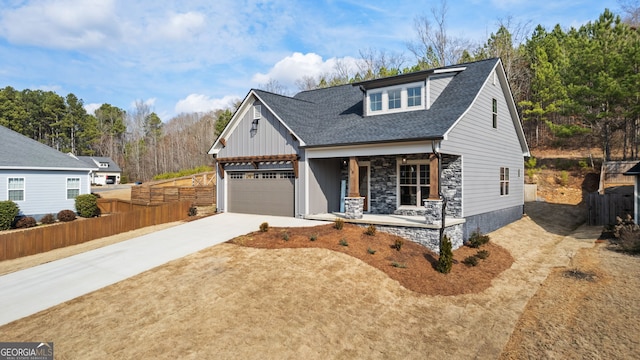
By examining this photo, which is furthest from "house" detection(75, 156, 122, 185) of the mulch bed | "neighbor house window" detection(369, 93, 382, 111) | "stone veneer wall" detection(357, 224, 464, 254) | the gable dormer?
"stone veneer wall" detection(357, 224, 464, 254)

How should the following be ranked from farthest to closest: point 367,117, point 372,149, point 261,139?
point 261,139 → point 367,117 → point 372,149

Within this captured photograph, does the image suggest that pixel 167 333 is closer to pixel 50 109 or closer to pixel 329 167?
pixel 329 167

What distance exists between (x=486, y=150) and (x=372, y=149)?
19.6ft

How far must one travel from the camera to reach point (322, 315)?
7.69 metres

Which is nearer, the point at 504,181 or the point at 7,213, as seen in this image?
the point at 504,181

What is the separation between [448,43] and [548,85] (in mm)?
9780

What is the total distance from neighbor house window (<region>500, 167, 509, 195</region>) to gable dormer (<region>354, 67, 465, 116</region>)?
5.65 m

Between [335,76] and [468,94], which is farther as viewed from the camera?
[335,76]

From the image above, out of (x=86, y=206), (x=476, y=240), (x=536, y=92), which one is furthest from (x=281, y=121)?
(x=536, y=92)

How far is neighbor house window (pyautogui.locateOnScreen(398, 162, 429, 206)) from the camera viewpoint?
50.2 feet

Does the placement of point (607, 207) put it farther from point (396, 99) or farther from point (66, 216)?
point (66, 216)

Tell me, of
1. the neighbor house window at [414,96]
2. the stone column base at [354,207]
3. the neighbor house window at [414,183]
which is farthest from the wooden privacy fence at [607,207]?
the stone column base at [354,207]

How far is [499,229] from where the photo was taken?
676 inches

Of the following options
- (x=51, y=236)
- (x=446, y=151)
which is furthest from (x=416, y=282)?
(x=51, y=236)
